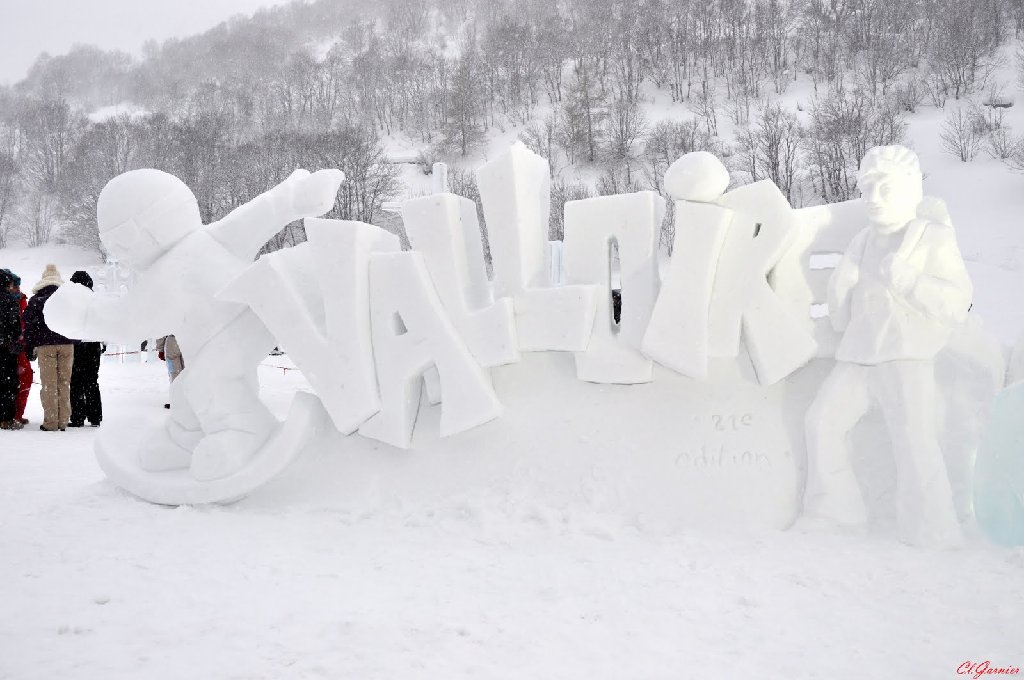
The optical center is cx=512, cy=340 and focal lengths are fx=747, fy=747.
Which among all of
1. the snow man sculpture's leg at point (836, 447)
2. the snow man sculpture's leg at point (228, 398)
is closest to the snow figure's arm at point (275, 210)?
the snow man sculpture's leg at point (228, 398)

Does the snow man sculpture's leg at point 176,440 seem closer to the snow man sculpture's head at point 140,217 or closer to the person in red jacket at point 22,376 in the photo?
the snow man sculpture's head at point 140,217

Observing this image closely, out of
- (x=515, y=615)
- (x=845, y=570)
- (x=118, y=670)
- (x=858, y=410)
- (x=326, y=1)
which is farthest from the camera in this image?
(x=326, y=1)

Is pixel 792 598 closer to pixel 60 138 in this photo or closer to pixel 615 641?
pixel 615 641

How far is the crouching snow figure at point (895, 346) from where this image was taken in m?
2.55

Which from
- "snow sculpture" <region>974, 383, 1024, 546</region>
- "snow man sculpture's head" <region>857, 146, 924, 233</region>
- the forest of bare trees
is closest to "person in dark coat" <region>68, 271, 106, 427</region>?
"snow man sculpture's head" <region>857, 146, 924, 233</region>

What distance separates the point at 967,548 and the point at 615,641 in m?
1.37

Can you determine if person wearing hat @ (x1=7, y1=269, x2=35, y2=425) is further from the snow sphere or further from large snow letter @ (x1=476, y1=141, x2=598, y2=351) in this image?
the snow sphere

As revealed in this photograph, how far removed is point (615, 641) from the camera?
75.5 inches

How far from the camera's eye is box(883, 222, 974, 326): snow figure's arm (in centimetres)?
253

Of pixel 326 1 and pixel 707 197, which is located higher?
pixel 326 1

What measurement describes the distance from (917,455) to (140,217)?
334 centimetres

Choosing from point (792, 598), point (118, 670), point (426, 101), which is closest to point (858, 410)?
point (792, 598)

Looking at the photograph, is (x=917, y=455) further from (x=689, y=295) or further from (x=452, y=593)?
(x=452, y=593)

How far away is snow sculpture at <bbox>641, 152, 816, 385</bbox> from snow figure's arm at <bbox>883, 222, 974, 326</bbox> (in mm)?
390
